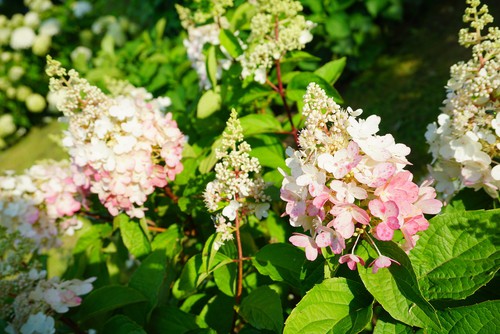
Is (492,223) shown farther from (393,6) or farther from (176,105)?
(393,6)

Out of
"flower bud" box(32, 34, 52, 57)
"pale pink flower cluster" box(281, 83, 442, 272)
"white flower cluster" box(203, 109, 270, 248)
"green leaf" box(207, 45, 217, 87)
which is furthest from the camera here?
"flower bud" box(32, 34, 52, 57)

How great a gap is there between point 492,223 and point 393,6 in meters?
3.24

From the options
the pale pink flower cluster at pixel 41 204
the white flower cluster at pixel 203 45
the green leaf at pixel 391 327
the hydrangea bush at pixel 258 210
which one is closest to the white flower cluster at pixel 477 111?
the hydrangea bush at pixel 258 210

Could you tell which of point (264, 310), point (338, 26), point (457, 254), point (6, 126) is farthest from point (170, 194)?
point (6, 126)

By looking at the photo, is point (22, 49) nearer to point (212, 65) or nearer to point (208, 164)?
point (212, 65)

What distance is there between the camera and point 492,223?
1024 millimetres

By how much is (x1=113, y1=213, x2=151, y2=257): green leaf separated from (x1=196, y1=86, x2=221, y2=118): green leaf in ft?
1.62

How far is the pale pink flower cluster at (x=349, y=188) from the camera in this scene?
0.92 m

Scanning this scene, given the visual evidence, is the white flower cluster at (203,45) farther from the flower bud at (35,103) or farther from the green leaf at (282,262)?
the flower bud at (35,103)

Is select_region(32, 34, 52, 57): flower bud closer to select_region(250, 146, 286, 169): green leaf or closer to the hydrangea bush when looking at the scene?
the hydrangea bush

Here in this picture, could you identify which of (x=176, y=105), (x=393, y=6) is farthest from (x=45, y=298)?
(x=393, y=6)

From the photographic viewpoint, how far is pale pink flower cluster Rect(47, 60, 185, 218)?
144cm

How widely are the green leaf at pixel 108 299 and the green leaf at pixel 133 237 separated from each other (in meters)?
0.19

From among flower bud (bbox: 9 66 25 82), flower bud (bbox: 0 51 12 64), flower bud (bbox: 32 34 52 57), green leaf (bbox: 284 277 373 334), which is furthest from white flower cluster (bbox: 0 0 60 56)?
green leaf (bbox: 284 277 373 334)
